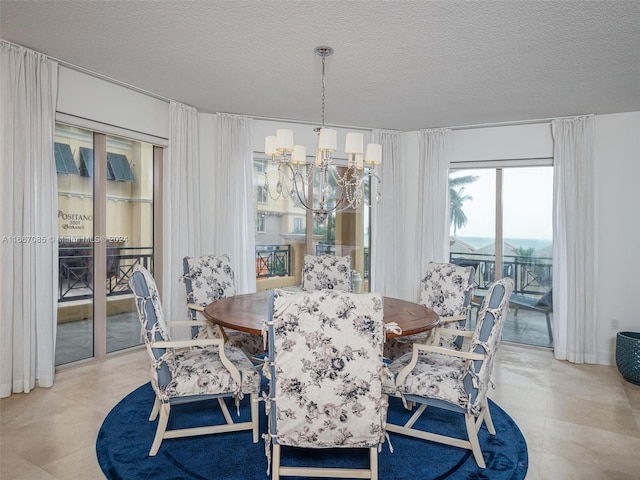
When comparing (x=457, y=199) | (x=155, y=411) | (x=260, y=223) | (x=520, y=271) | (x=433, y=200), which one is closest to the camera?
(x=155, y=411)

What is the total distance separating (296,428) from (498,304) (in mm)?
1265

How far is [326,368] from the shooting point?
1926 mm

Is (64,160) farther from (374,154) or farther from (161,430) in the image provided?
(374,154)

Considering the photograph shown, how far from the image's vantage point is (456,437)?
2.70 meters

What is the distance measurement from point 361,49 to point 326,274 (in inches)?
83.5

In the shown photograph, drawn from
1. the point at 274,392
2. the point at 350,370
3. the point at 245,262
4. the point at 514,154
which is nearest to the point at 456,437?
the point at 350,370

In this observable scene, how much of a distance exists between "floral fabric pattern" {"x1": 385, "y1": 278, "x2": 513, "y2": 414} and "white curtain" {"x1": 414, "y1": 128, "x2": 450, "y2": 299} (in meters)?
2.91

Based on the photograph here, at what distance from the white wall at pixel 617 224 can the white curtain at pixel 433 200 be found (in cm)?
163

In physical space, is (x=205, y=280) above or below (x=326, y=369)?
above

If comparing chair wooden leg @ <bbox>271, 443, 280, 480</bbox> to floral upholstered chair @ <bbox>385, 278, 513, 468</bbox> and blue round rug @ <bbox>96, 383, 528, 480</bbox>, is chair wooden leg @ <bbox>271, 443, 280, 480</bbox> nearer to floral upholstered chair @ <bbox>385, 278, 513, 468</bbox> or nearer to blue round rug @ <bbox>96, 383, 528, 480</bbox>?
blue round rug @ <bbox>96, 383, 528, 480</bbox>

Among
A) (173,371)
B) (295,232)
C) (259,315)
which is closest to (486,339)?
(259,315)

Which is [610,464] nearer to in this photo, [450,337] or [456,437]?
[456,437]

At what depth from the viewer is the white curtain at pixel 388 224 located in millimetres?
5512

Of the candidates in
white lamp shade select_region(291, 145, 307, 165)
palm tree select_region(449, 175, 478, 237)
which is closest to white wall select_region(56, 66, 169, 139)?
white lamp shade select_region(291, 145, 307, 165)
